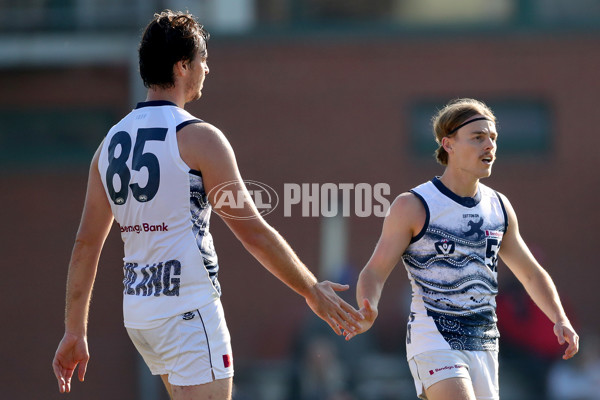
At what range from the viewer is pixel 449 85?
15.9 meters

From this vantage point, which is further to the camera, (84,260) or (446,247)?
(446,247)

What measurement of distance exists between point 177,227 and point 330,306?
0.80 metres

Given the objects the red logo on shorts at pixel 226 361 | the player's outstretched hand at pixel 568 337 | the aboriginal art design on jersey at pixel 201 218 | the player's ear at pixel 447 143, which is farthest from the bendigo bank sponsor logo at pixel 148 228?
the player's outstretched hand at pixel 568 337

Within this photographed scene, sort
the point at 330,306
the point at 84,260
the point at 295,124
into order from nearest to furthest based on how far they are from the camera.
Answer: the point at 330,306 < the point at 84,260 < the point at 295,124

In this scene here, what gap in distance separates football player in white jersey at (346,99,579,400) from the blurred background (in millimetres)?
10606

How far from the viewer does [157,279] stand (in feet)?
12.7

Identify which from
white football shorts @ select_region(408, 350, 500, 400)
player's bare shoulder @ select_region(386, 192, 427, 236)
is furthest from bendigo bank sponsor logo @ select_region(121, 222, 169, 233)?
white football shorts @ select_region(408, 350, 500, 400)

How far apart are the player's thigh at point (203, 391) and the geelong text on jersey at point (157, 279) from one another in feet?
1.38

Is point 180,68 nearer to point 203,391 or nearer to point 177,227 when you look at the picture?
point 177,227

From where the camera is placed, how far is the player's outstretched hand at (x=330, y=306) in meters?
4.00

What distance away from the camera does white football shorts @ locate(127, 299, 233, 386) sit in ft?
12.5

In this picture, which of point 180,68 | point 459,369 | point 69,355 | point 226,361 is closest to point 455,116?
point 459,369

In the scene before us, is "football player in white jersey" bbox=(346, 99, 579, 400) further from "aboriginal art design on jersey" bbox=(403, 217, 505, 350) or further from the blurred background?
the blurred background

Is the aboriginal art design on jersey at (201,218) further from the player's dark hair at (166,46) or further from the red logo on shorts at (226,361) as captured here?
the player's dark hair at (166,46)
